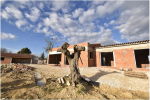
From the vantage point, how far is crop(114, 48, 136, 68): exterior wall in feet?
42.2

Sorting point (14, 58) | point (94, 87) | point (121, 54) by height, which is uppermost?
point (121, 54)

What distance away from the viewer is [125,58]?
13.4 meters

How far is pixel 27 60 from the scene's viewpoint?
109ft

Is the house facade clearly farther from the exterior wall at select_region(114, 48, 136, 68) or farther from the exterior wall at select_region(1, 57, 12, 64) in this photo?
the exterior wall at select_region(1, 57, 12, 64)

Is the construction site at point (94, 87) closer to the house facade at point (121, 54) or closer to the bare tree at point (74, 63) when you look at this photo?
the house facade at point (121, 54)

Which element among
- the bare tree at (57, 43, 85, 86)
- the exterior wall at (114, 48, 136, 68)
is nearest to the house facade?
the exterior wall at (114, 48, 136, 68)

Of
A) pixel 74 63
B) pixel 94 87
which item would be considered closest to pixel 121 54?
pixel 94 87

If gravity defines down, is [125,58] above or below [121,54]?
below

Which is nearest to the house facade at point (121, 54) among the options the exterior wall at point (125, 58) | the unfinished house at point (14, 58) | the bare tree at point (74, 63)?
the exterior wall at point (125, 58)

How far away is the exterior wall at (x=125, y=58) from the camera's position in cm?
1286

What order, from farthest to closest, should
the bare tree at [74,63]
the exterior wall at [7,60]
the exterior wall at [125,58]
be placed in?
the exterior wall at [7,60] < the exterior wall at [125,58] < the bare tree at [74,63]

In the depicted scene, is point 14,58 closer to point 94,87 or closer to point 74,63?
point 74,63

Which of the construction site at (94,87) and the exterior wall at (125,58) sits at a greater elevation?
the exterior wall at (125,58)

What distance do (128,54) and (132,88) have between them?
740 cm
